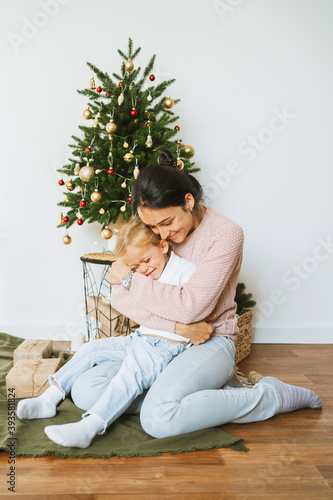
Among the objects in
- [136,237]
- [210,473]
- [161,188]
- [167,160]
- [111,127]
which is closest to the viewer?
[210,473]

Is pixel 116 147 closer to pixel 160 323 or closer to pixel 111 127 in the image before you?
pixel 111 127

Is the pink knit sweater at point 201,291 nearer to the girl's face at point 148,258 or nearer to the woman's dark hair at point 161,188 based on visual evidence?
the girl's face at point 148,258

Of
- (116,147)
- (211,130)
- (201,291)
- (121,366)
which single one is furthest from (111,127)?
(121,366)

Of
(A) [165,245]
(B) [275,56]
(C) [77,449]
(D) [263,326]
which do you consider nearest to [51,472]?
(C) [77,449]

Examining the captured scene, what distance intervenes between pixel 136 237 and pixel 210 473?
829 millimetres

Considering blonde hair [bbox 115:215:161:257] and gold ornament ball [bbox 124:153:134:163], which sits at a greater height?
gold ornament ball [bbox 124:153:134:163]

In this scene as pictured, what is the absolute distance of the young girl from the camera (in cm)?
154

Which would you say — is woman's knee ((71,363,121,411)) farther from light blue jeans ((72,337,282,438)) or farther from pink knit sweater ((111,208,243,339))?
pink knit sweater ((111,208,243,339))

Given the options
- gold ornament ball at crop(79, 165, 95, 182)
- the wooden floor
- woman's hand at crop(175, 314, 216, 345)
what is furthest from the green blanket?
gold ornament ball at crop(79, 165, 95, 182)

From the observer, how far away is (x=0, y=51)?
2.60 metres

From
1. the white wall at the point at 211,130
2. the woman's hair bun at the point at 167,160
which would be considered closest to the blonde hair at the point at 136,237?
the woman's hair bun at the point at 167,160

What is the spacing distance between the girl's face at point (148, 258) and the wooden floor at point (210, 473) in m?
0.64

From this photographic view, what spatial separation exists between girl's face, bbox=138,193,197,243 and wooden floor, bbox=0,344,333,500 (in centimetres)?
73

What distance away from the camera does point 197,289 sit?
157cm
